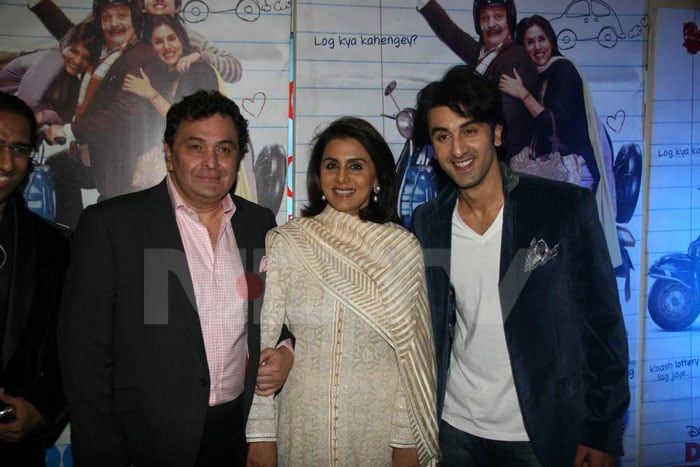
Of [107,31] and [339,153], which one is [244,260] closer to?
[339,153]

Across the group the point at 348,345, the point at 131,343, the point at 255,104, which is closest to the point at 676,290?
the point at 348,345

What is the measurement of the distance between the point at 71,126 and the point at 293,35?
1189 mm

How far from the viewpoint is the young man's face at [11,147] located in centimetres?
178

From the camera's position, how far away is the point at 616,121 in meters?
2.88

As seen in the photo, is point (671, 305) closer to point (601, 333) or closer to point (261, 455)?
point (601, 333)

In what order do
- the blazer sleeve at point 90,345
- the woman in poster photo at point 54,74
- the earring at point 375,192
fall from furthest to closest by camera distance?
the woman in poster photo at point 54,74 < the earring at point 375,192 < the blazer sleeve at point 90,345

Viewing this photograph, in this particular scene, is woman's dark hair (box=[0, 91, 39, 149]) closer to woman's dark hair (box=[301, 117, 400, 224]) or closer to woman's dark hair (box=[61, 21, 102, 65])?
woman's dark hair (box=[61, 21, 102, 65])

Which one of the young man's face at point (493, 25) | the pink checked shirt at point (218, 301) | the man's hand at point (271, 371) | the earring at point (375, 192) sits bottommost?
the man's hand at point (271, 371)

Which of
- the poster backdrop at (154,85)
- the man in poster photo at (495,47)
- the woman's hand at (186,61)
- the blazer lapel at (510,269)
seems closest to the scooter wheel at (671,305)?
the man in poster photo at (495,47)

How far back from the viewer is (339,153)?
191 centimetres

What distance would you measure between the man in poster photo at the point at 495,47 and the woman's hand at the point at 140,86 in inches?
57.3

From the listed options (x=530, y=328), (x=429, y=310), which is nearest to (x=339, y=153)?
(x=429, y=310)

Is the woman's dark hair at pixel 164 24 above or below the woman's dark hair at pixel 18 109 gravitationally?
above

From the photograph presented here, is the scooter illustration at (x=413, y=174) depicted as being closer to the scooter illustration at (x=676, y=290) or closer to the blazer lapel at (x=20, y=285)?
the scooter illustration at (x=676, y=290)
